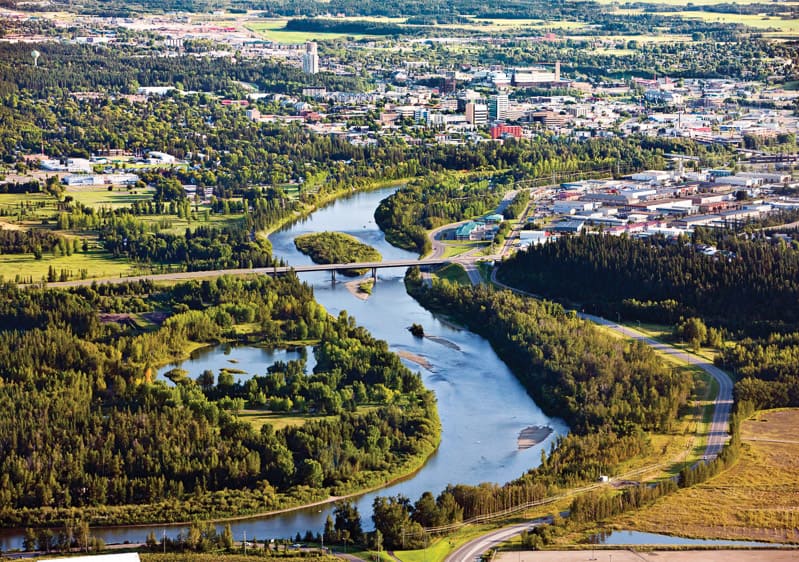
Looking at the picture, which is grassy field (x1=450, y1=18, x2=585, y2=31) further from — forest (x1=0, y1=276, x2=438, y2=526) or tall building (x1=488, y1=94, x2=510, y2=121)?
forest (x1=0, y1=276, x2=438, y2=526)

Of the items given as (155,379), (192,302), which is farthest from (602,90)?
(155,379)

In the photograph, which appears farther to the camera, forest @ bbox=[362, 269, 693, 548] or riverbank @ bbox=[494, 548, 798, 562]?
forest @ bbox=[362, 269, 693, 548]

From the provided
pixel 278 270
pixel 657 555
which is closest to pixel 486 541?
pixel 657 555

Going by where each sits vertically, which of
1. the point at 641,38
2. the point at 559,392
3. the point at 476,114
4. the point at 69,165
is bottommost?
the point at 476,114

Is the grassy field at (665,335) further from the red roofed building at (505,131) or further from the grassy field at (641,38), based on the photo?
the grassy field at (641,38)

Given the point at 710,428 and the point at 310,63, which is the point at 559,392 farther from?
the point at 310,63

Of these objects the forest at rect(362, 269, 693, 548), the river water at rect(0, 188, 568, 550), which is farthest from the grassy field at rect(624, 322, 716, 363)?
the river water at rect(0, 188, 568, 550)
